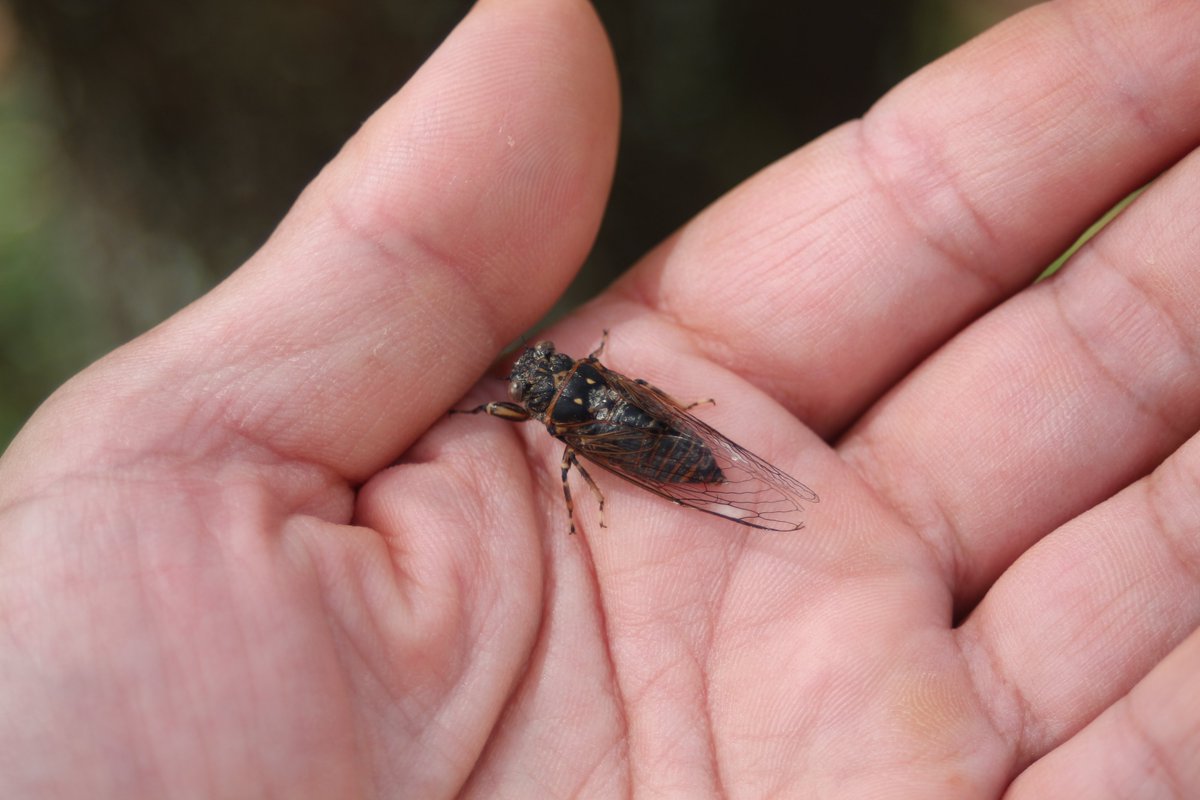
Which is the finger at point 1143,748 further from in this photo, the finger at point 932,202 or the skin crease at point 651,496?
the finger at point 932,202

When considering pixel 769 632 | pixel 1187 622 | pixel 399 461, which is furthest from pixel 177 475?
pixel 1187 622

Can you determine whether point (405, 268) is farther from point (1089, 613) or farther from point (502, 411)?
point (1089, 613)

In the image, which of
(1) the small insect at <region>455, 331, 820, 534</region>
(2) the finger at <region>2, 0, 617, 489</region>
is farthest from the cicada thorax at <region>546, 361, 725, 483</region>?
(2) the finger at <region>2, 0, 617, 489</region>

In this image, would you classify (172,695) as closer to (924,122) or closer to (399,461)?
(399,461)

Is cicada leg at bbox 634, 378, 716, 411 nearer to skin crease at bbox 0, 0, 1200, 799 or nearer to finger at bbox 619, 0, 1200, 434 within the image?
skin crease at bbox 0, 0, 1200, 799

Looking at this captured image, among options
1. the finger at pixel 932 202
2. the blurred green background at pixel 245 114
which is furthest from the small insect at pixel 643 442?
the blurred green background at pixel 245 114

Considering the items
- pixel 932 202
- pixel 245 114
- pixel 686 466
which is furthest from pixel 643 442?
pixel 245 114
